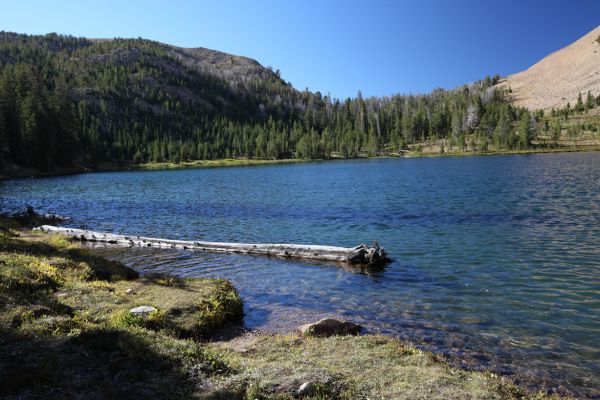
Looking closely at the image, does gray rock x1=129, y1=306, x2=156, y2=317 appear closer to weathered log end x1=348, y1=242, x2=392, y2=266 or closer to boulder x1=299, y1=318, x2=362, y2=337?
boulder x1=299, y1=318, x2=362, y2=337

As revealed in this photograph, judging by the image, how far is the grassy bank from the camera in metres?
9.11

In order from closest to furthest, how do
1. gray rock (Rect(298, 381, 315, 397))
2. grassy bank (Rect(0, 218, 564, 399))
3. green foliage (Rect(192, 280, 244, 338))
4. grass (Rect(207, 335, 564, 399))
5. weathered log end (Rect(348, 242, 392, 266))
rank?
1. grassy bank (Rect(0, 218, 564, 399))
2. gray rock (Rect(298, 381, 315, 397))
3. grass (Rect(207, 335, 564, 399))
4. green foliage (Rect(192, 280, 244, 338))
5. weathered log end (Rect(348, 242, 392, 266))

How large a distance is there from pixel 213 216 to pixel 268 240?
640 inches

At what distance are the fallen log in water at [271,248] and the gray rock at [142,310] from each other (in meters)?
14.4

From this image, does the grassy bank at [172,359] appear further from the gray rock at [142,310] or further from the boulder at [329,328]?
the boulder at [329,328]

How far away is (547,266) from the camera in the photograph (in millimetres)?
23797

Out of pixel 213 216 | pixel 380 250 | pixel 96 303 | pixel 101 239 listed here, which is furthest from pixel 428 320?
pixel 213 216

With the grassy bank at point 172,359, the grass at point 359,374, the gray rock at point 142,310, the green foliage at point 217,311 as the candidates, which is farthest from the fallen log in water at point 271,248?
the gray rock at point 142,310

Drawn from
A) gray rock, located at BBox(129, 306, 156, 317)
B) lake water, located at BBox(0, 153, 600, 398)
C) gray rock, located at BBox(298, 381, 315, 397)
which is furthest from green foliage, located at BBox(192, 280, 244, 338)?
gray rock, located at BBox(298, 381, 315, 397)

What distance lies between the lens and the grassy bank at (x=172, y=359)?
9.11 meters

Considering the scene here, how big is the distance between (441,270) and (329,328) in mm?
12105

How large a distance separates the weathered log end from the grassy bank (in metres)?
12.0

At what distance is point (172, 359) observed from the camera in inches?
413

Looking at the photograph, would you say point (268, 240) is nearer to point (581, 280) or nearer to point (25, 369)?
point (581, 280)
